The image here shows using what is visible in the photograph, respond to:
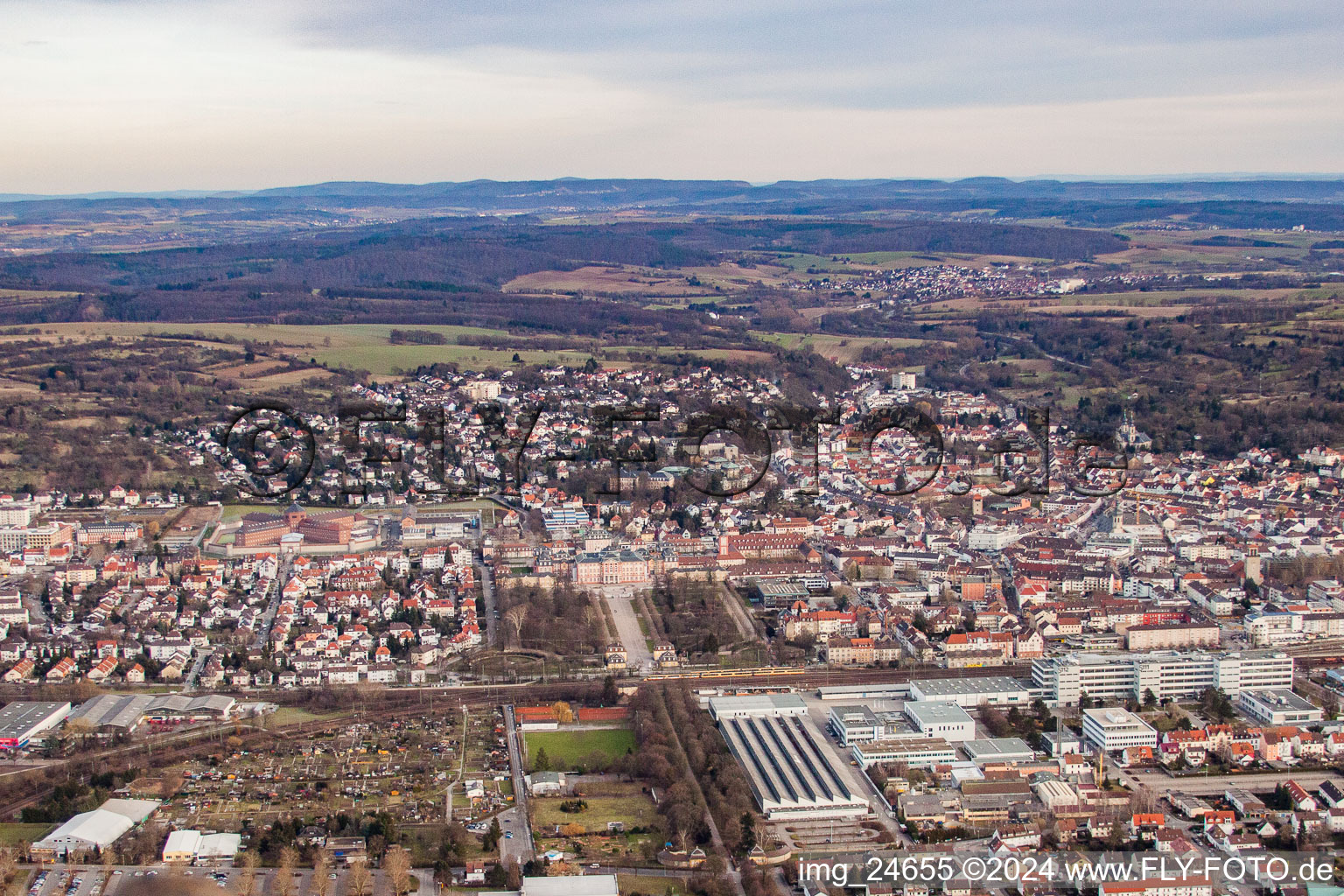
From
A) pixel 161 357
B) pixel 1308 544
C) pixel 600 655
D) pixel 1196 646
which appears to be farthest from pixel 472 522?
pixel 161 357

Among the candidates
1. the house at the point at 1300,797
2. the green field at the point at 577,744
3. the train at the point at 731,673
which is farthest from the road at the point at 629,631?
the house at the point at 1300,797

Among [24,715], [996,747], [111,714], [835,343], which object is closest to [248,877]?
[111,714]

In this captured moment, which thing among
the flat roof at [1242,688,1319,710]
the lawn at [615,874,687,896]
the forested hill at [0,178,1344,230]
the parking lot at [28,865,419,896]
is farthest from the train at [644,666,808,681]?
the forested hill at [0,178,1344,230]

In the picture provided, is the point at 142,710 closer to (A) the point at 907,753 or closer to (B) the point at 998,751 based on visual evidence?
(A) the point at 907,753

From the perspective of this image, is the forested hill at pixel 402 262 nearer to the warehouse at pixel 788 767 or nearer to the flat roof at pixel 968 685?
the flat roof at pixel 968 685

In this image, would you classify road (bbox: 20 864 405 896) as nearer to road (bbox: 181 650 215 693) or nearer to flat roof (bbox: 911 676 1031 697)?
road (bbox: 181 650 215 693)
